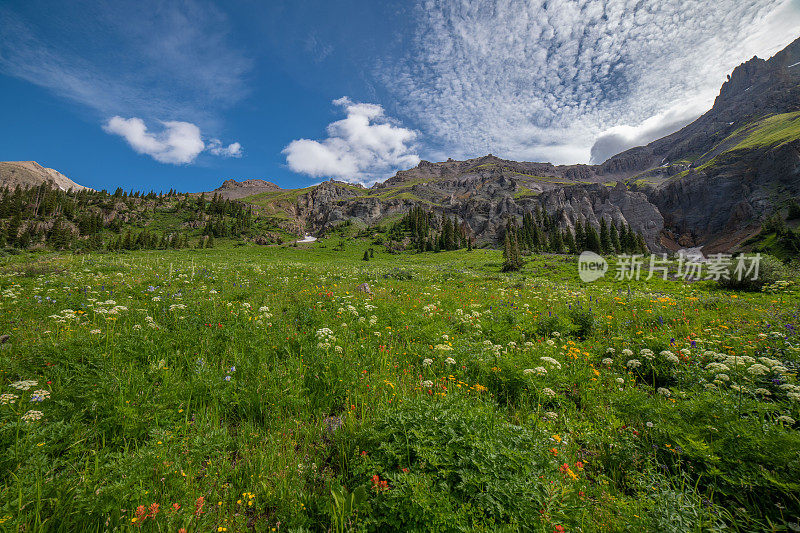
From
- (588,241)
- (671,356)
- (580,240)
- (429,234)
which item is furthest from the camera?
(429,234)

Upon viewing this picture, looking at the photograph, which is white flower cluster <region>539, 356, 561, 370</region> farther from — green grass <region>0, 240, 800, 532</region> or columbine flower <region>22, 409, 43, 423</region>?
columbine flower <region>22, 409, 43, 423</region>

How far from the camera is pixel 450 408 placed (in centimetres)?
331

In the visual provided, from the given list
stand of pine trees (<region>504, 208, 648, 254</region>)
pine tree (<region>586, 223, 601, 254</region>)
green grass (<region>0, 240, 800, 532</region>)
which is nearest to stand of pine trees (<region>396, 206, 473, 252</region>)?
stand of pine trees (<region>504, 208, 648, 254</region>)

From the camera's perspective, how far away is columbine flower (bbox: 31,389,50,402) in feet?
10.1

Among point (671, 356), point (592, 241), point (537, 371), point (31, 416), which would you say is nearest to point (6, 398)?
point (31, 416)

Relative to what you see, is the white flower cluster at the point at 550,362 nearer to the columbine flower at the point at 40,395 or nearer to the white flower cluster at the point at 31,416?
the white flower cluster at the point at 31,416

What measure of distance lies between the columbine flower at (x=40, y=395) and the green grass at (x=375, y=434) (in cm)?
14

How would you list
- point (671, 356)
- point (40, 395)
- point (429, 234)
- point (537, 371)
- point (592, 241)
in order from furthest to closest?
1. point (429, 234)
2. point (592, 241)
3. point (671, 356)
4. point (537, 371)
5. point (40, 395)

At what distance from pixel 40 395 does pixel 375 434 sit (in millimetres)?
3969

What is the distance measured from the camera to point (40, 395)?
126 inches

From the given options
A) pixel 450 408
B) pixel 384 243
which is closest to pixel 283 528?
pixel 450 408

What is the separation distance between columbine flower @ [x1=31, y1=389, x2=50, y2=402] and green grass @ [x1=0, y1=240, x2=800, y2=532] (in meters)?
0.14

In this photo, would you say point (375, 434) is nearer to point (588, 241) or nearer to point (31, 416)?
A: point (31, 416)

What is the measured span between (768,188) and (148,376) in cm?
20901
